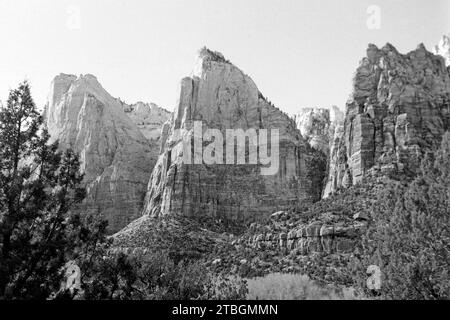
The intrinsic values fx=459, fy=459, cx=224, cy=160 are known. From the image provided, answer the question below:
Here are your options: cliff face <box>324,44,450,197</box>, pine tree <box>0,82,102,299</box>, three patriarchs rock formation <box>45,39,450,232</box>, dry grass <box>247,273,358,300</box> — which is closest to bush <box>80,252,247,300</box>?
dry grass <box>247,273,358,300</box>

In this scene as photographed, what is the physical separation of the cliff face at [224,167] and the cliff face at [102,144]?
9.12 m

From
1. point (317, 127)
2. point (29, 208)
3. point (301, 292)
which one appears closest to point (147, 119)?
point (317, 127)

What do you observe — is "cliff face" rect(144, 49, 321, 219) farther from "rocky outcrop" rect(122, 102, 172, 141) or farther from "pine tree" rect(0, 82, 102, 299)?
"pine tree" rect(0, 82, 102, 299)

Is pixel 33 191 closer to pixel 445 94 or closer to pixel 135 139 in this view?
pixel 445 94

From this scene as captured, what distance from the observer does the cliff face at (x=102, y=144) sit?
13038 centimetres

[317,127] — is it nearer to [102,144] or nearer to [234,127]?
[234,127]

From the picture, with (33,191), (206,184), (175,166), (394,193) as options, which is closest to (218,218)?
(206,184)

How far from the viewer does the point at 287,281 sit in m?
37.6

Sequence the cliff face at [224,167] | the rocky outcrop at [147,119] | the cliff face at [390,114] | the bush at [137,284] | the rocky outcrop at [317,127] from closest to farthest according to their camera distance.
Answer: the bush at [137,284], the cliff face at [390,114], the cliff face at [224,167], the rocky outcrop at [317,127], the rocky outcrop at [147,119]

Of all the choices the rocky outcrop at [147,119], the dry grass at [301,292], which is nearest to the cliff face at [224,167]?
the rocky outcrop at [147,119]

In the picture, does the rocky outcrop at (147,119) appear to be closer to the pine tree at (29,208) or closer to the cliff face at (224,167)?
the cliff face at (224,167)

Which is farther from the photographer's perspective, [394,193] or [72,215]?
[394,193]

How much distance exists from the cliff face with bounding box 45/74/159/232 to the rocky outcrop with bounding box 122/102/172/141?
51.4ft

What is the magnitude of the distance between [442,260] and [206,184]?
10166cm
